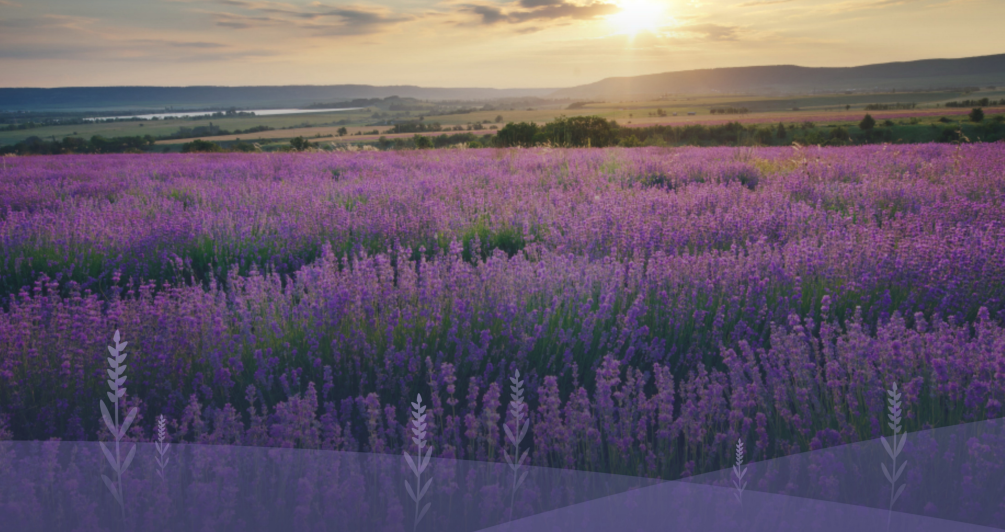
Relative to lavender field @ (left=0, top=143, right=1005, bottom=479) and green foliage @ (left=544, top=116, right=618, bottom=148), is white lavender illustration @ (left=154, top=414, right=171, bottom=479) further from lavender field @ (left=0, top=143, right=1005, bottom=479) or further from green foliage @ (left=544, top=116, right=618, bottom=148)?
green foliage @ (left=544, top=116, right=618, bottom=148)

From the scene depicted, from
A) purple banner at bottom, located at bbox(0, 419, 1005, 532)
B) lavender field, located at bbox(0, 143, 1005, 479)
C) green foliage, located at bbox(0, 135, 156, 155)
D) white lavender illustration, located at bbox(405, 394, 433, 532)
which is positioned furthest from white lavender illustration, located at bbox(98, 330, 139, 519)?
green foliage, located at bbox(0, 135, 156, 155)

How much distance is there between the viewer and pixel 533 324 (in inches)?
117

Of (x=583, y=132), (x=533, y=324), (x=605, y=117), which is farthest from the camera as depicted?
(x=605, y=117)

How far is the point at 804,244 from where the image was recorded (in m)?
4.07

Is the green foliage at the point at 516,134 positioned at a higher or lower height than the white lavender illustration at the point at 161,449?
higher

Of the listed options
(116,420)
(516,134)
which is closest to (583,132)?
(516,134)

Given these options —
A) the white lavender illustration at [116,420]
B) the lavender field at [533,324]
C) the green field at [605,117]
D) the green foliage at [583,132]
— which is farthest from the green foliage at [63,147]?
the white lavender illustration at [116,420]

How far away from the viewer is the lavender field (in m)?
2.01

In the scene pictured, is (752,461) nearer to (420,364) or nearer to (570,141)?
(420,364)

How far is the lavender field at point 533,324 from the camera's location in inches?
79.0

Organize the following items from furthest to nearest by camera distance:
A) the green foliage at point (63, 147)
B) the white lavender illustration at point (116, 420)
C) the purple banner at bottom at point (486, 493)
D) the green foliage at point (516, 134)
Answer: the green foliage at point (63, 147) → the green foliage at point (516, 134) → the purple banner at bottom at point (486, 493) → the white lavender illustration at point (116, 420)

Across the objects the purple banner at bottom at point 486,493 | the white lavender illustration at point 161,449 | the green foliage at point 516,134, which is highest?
the green foliage at point 516,134

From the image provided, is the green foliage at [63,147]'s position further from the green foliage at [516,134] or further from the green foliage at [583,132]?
the green foliage at [583,132]

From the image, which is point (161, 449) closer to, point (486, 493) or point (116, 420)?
point (116, 420)
